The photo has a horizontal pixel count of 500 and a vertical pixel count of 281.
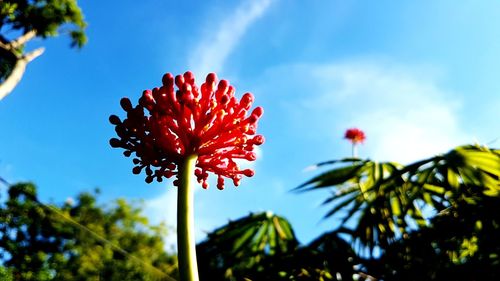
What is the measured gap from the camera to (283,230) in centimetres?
257

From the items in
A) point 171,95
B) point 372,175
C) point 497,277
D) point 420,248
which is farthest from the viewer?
point 372,175

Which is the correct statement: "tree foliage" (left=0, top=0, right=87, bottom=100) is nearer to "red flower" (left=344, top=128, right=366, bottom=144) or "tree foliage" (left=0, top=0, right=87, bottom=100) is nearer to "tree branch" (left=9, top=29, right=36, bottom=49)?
"tree branch" (left=9, top=29, right=36, bottom=49)

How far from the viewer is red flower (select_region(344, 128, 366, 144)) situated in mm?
6203

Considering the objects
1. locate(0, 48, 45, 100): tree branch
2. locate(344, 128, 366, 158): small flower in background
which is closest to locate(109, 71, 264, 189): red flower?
locate(344, 128, 366, 158): small flower in background

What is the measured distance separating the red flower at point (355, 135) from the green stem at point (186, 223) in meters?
4.64

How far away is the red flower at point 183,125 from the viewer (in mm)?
1818

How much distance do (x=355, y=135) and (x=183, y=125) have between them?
15.6ft

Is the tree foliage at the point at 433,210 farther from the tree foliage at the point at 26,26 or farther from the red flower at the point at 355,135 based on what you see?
the tree foliage at the point at 26,26

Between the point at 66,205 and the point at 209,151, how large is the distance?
2735cm

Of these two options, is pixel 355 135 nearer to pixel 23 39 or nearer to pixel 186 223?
pixel 186 223

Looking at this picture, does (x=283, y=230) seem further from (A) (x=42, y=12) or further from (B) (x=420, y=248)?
(A) (x=42, y=12)

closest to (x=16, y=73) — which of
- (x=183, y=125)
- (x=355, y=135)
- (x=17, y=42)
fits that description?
(x=17, y=42)

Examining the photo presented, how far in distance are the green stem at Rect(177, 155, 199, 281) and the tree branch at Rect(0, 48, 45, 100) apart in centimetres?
1543

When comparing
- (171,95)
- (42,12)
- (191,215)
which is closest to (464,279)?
(191,215)
